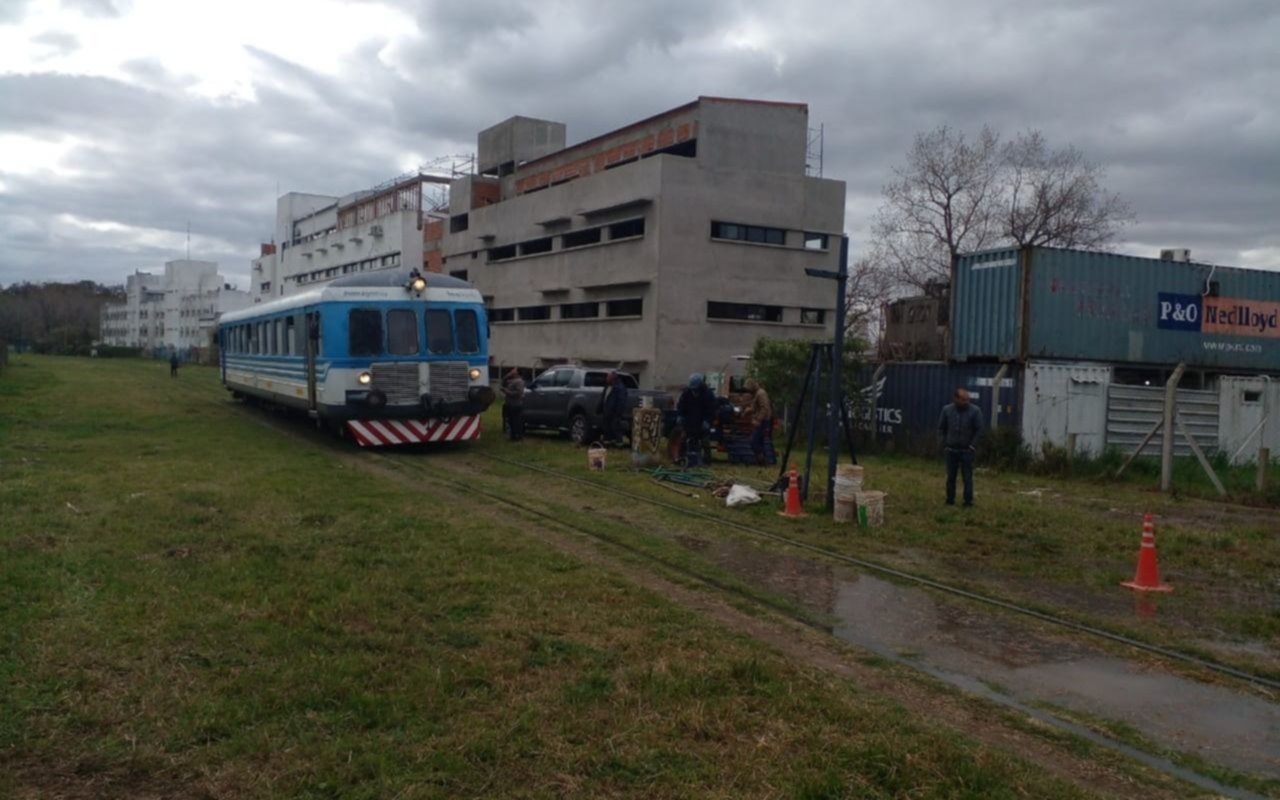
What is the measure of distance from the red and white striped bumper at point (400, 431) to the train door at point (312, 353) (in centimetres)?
86

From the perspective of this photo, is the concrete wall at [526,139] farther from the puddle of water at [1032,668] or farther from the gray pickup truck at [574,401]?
the puddle of water at [1032,668]

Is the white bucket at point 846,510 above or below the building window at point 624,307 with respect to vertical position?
below

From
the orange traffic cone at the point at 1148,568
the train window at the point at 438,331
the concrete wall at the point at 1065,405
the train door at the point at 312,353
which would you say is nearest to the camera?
the orange traffic cone at the point at 1148,568

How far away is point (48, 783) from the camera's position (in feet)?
14.8

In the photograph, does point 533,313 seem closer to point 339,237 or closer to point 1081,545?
point 339,237

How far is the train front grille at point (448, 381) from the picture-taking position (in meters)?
18.9

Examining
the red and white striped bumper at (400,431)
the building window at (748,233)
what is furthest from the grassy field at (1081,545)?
the building window at (748,233)

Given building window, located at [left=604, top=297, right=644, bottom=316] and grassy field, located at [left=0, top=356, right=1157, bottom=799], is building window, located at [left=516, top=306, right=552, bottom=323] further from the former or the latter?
grassy field, located at [left=0, top=356, right=1157, bottom=799]

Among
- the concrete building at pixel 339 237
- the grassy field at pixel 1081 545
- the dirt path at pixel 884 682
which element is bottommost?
the grassy field at pixel 1081 545

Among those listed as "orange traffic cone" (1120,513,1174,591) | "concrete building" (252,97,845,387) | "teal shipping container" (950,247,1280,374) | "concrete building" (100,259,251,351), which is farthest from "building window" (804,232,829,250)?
"concrete building" (100,259,251,351)

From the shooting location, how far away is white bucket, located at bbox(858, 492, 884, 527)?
12.1 meters

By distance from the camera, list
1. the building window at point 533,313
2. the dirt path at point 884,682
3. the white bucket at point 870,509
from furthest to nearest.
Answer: the building window at point 533,313, the white bucket at point 870,509, the dirt path at point 884,682

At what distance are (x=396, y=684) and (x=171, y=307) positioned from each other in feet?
446

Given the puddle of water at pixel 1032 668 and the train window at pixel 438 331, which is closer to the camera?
the puddle of water at pixel 1032 668
